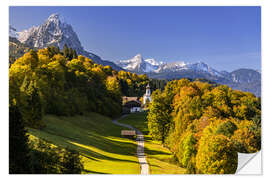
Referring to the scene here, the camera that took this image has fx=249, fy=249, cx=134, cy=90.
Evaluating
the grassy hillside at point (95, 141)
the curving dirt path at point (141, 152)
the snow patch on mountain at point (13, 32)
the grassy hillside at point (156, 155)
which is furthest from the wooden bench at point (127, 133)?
the snow patch on mountain at point (13, 32)

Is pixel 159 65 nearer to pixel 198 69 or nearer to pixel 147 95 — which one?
pixel 198 69

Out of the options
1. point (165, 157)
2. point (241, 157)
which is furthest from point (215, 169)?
point (165, 157)

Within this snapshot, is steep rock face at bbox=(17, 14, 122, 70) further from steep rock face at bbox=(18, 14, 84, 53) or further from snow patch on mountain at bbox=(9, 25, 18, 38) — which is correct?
snow patch on mountain at bbox=(9, 25, 18, 38)

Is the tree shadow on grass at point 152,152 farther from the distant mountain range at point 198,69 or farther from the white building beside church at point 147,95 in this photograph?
the white building beside church at point 147,95

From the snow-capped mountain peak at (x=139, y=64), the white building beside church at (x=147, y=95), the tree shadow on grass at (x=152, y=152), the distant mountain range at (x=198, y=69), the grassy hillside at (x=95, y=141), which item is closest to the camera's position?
the grassy hillside at (x=95, y=141)

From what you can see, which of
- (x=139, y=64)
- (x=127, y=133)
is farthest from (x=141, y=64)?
(x=127, y=133)
